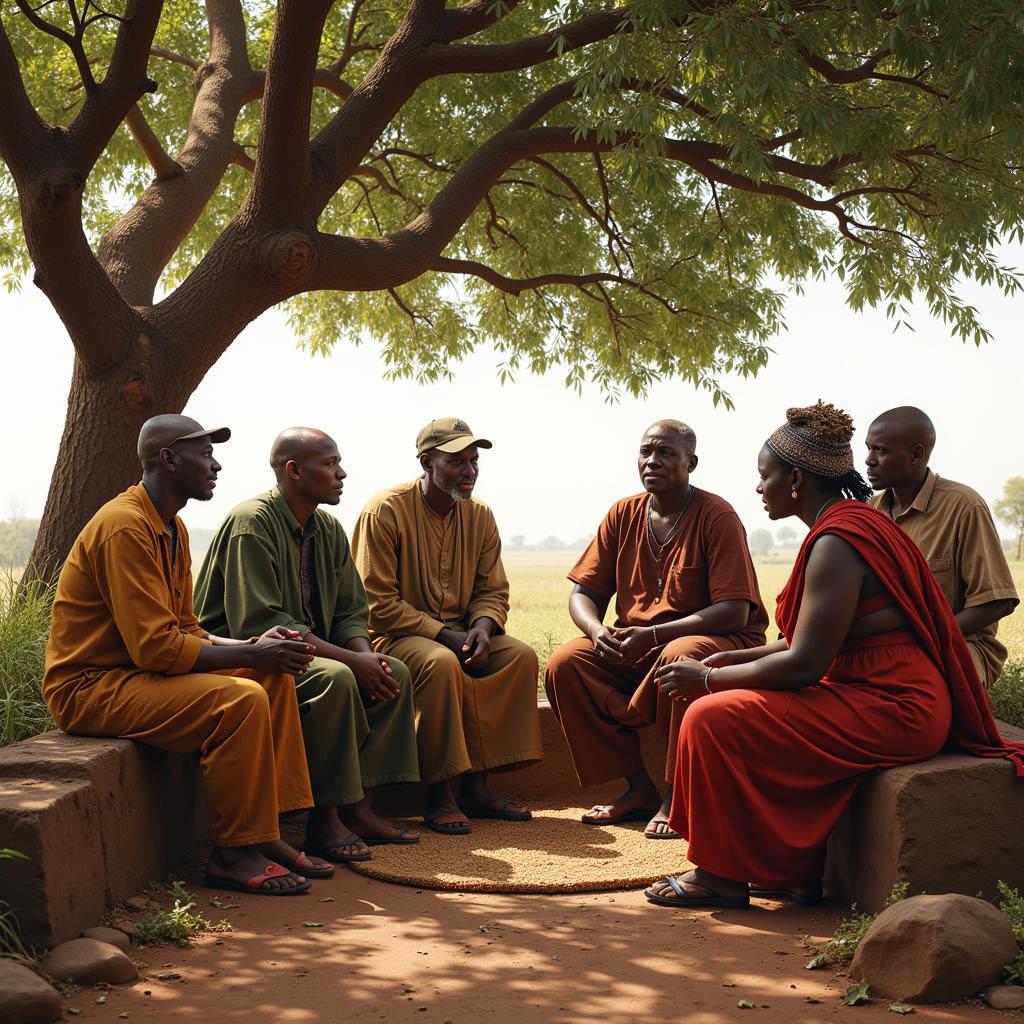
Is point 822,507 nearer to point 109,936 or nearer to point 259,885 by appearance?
point 259,885

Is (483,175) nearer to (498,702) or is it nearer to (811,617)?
(498,702)

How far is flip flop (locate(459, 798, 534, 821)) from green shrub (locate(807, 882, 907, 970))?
2478 millimetres

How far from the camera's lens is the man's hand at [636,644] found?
6.54 meters

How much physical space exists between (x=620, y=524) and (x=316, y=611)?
6.06 ft

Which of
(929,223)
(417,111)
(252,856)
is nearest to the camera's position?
(252,856)

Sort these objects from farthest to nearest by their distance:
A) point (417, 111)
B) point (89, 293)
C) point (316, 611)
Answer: point (417, 111) < point (89, 293) < point (316, 611)

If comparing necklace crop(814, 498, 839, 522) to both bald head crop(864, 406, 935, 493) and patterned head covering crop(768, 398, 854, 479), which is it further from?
bald head crop(864, 406, 935, 493)

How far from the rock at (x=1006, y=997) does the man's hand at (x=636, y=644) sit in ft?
9.39

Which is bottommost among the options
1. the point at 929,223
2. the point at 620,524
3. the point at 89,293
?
the point at 620,524

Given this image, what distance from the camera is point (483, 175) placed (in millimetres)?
10336

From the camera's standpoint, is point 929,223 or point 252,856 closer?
point 252,856

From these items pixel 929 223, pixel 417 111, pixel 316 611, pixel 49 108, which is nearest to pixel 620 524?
pixel 316 611

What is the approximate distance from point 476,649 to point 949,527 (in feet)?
8.59

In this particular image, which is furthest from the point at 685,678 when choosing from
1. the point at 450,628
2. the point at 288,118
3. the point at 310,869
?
the point at 288,118
